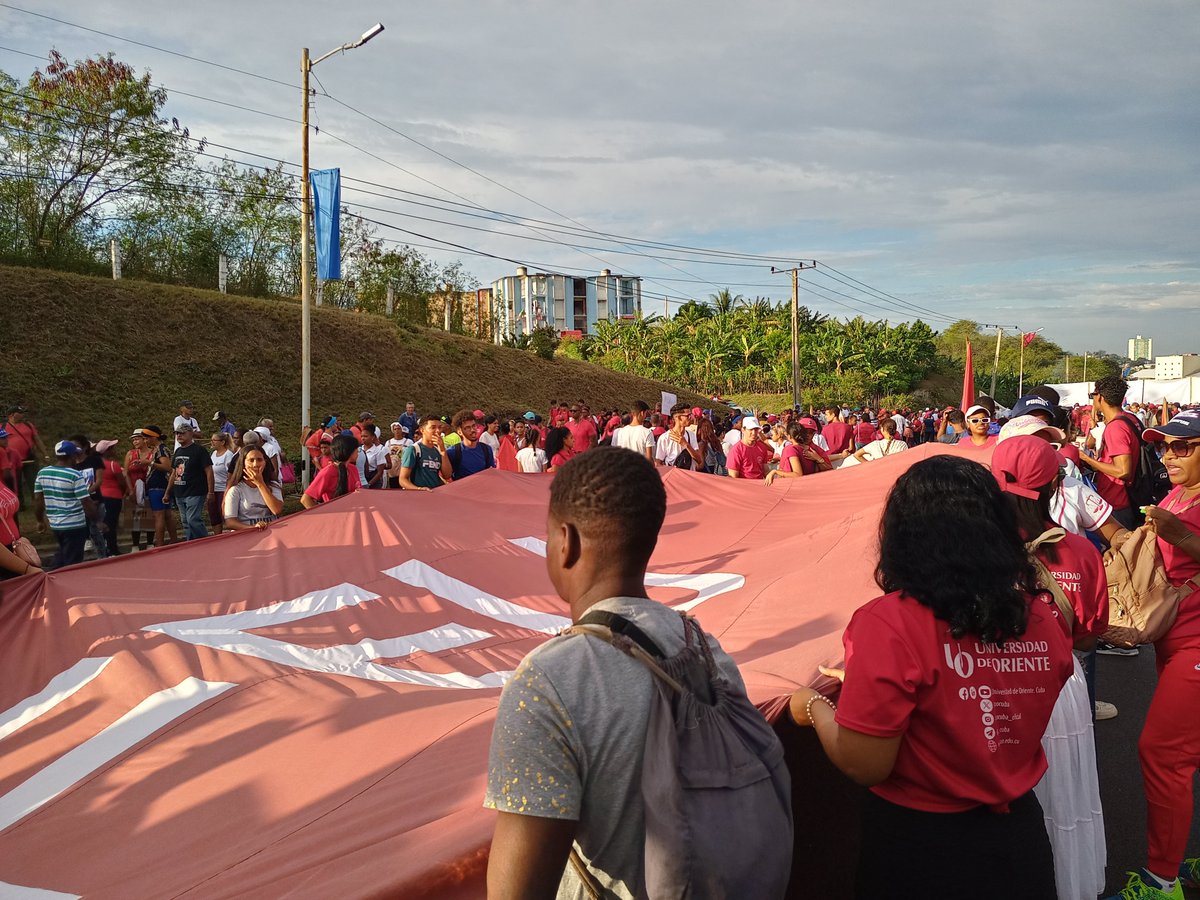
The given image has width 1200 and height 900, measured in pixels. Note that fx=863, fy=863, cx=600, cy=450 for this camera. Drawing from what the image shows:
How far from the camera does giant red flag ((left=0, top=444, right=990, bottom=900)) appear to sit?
249cm

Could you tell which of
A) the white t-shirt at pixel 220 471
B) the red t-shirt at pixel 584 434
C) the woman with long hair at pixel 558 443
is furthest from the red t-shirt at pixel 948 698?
the red t-shirt at pixel 584 434

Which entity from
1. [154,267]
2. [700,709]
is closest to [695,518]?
[700,709]

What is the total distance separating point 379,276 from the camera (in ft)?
155

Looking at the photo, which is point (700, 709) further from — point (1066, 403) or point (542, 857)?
point (1066, 403)

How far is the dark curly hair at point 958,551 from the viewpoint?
2.01 metres

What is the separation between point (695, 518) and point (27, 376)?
23416 mm

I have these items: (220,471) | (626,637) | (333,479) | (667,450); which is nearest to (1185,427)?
(626,637)

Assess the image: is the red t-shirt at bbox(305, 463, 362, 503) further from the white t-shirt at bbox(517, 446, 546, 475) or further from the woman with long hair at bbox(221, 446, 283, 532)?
the white t-shirt at bbox(517, 446, 546, 475)

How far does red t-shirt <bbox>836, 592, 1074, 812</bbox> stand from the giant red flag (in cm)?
Answer: 61

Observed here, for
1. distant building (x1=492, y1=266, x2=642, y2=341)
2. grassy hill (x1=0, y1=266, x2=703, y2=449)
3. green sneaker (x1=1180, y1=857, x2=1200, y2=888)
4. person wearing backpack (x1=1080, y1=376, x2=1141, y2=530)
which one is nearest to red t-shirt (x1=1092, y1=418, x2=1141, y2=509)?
person wearing backpack (x1=1080, y1=376, x2=1141, y2=530)

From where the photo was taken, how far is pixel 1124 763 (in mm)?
5125

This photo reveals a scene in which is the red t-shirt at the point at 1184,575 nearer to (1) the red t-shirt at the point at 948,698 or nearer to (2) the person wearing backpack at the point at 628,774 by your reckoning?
(1) the red t-shirt at the point at 948,698

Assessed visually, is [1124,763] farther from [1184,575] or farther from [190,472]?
[190,472]

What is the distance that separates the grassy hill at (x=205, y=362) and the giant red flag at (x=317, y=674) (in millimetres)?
19560
